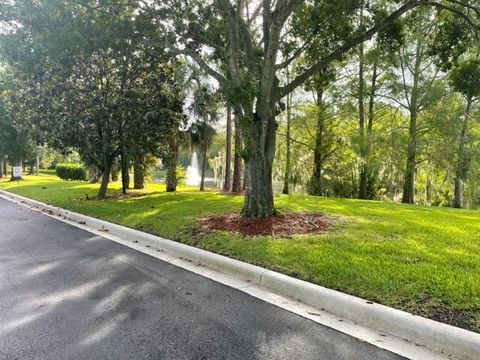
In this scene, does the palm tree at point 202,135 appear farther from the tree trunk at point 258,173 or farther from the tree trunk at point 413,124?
the tree trunk at point 258,173

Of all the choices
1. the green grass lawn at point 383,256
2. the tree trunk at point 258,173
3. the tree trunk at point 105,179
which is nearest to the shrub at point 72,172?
the tree trunk at point 105,179

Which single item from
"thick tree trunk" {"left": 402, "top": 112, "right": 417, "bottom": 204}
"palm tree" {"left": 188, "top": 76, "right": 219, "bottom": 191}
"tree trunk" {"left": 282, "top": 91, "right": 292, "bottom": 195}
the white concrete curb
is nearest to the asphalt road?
the white concrete curb

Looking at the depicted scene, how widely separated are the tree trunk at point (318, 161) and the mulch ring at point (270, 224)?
1495 cm

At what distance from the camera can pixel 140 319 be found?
3549mm

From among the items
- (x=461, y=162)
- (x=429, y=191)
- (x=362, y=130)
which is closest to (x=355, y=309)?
(x=362, y=130)

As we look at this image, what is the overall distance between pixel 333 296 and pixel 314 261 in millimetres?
1045

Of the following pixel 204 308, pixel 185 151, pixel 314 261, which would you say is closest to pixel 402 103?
pixel 185 151

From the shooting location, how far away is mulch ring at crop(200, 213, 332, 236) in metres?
6.75

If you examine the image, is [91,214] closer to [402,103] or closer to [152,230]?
[152,230]

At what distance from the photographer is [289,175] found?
24.0 meters

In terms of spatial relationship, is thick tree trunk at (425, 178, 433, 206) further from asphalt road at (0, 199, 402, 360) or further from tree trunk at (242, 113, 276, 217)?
asphalt road at (0, 199, 402, 360)

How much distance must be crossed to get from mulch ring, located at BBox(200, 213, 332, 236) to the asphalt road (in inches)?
75.8

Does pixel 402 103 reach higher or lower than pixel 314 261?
higher

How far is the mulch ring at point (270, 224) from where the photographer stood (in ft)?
22.1
